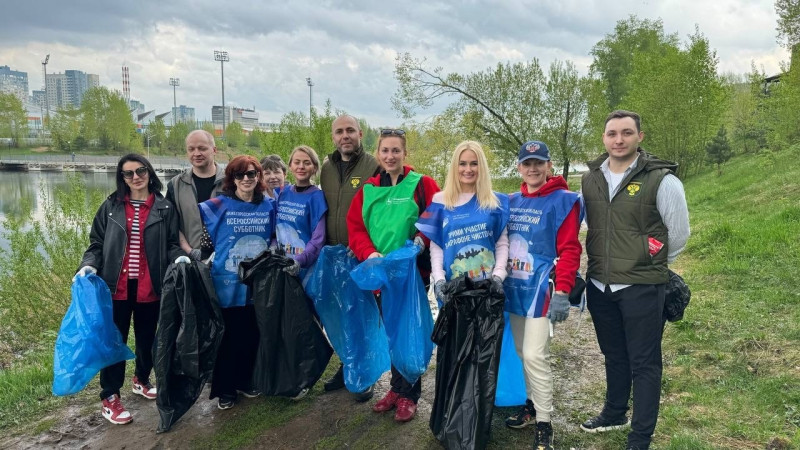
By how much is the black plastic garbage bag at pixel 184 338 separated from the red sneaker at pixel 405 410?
122cm

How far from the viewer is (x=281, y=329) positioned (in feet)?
10.5

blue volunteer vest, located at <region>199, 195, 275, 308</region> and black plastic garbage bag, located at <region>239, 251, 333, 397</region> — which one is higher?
blue volunteer vest, located at <region>199, 195, 275, 308</region>

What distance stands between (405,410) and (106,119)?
68.8 m

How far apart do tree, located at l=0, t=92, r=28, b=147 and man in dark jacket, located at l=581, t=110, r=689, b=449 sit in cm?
7450

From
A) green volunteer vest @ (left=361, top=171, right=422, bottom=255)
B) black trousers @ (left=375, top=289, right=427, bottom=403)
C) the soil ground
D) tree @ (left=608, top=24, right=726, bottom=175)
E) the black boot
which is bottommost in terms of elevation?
the soil ground

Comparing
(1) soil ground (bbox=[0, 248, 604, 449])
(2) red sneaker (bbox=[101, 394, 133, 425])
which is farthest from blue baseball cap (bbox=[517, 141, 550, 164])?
(2) red sneaker (bbox=[101, 394, 133, 425])

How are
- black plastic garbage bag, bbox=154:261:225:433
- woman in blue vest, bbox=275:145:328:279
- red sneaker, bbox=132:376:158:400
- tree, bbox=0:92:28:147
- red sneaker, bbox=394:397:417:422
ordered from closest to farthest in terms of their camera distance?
black plastic garbage bag, bbox=154:261:225:433 < red sneaker, bbox=394:397:417:422 < woman in blue vest, bbox=275:145:328:279 < red sneaker, bbox=132:376:158:400 < tree, bbox=0:92:28:147

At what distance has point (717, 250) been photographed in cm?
688

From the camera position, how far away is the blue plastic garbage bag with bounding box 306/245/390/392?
324 cm

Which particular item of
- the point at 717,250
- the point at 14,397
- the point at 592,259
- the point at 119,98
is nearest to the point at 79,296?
the point at 14,397

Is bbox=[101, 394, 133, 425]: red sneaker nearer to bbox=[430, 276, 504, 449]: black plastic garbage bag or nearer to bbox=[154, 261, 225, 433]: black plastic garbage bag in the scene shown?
bbox=[154, 261, 225, 433]: black plastic garbage bag

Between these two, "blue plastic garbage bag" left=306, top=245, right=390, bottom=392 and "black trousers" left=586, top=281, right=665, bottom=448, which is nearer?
"black trousers" left=586, top=281, right=665, bottom=448

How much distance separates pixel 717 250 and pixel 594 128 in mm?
13748

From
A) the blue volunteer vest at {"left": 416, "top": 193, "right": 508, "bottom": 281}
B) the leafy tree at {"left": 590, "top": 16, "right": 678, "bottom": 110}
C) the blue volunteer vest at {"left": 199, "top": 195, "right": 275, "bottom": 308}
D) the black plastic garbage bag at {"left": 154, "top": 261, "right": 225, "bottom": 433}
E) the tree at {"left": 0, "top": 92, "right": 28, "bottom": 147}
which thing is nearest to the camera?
the blue volunteer vest at {"left": 416, "top": 193, "right": 508, "bottom": 281}
